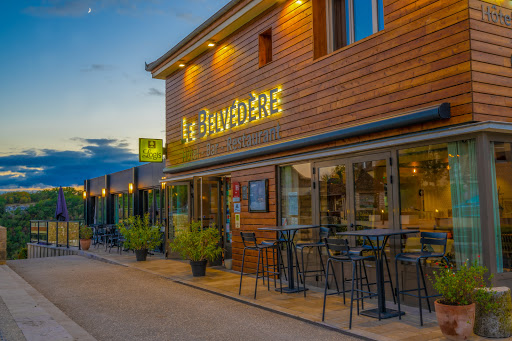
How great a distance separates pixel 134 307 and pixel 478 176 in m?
5.28

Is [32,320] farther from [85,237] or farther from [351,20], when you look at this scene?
[85,237]

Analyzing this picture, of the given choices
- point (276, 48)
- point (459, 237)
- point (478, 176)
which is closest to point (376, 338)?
point (459, 237)

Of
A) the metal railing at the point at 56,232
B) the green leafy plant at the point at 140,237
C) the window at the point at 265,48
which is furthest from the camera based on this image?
the metal railing at the point at 56,232

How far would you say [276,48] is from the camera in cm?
942

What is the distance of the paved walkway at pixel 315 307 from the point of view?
521 cm

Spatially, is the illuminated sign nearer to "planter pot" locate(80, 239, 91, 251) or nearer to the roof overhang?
the roof overhang

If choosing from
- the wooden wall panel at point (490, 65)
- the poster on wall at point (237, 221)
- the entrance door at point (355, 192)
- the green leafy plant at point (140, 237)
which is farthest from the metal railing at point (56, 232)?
the wooden wall panel at point (490, 65)

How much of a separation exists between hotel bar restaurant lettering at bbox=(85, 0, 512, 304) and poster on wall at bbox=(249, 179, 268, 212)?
3 cm

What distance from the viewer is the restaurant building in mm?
5742

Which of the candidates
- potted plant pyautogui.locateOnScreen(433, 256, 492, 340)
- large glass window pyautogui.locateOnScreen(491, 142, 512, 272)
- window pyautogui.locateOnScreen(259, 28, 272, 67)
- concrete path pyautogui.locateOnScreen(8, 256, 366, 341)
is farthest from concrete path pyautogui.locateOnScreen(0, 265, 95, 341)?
window pyautogui.locateOnScreen(259, 28, 272, 67)

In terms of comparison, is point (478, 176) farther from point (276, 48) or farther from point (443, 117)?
point (276, 48)

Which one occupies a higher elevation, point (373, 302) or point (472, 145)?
point (472, 145)

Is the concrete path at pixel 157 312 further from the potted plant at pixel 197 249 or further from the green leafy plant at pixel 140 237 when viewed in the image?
the green leafy plant at pixel 140 237

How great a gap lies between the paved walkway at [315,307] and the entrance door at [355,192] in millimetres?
1238
